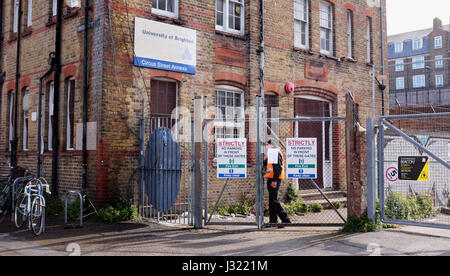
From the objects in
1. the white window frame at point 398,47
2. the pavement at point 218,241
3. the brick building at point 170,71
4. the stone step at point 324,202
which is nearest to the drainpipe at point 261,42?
the brick building at point 170,71

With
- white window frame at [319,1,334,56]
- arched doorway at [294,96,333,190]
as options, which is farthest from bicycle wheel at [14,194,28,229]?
white window frame at [319,1,334,56]

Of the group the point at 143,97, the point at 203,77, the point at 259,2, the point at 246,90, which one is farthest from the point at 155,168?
the point at 259,2

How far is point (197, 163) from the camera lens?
31.6 ft

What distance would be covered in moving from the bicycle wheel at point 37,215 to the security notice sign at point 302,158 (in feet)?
16.2

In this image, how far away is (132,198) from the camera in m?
A: 10.8

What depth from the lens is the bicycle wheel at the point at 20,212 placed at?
30.2 ft

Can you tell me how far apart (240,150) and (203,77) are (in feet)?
12.6

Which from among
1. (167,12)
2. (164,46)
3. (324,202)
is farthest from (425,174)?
(167,12)

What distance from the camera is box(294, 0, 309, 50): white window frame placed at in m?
15.4

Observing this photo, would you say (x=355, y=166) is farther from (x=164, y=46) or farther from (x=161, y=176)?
(x=164, y=46)

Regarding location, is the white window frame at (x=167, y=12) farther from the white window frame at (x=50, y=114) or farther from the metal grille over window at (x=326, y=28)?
the metal grille over window at (x=326, y=28)

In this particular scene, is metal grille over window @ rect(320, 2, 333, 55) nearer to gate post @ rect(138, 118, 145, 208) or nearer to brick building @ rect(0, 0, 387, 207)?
A: brick building @ rect(0, 0, 387, 207)

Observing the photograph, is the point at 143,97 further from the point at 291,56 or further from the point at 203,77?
the point at 291,56

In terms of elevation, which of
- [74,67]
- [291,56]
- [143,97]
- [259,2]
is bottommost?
[143,97]
